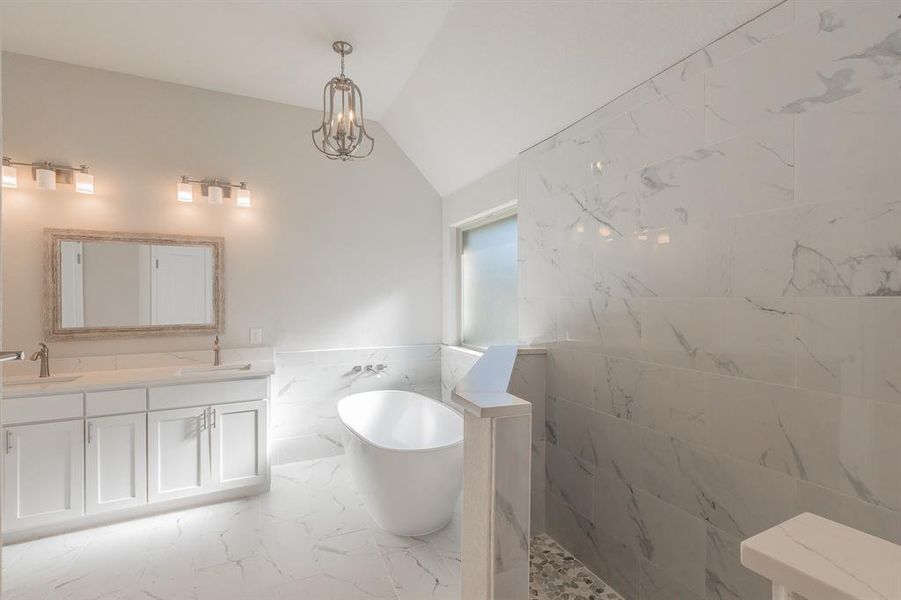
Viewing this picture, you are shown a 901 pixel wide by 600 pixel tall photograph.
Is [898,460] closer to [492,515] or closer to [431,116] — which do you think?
[492,515]

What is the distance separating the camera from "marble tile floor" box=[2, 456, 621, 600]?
6.59ft

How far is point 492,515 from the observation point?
47.5 inches

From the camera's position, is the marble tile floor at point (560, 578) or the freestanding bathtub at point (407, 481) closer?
the marble tile floor at point (560, 578)

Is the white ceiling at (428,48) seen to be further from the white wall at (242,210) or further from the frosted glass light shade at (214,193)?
the frosted glass light shade at (214,193)

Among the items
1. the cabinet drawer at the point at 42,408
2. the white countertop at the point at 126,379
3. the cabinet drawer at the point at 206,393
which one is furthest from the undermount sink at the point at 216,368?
the cabinet drawer at the point at 42,408

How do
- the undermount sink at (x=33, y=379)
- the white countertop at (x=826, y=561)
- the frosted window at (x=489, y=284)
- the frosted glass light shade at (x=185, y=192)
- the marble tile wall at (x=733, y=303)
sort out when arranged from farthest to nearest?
the frosted window at (x=489, y=284) → the frosted glass light shade at (x=185, y=192) → the undermount sink at (x=33, y=379) → the marble tile wall at (x=733, y=303) → the white countertop at (x=826, y=561)

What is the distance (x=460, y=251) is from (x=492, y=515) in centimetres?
301

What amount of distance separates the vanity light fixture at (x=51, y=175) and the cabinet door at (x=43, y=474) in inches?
63.1

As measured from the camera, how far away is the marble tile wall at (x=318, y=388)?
138 inches

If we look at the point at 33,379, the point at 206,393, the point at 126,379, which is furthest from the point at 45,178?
the point at 206,393

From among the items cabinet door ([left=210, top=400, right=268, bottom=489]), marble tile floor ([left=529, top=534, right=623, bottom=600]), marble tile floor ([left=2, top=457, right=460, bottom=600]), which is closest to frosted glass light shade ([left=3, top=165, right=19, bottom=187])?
cabinet door ([left=210, top=400, right=268, bottom=489])

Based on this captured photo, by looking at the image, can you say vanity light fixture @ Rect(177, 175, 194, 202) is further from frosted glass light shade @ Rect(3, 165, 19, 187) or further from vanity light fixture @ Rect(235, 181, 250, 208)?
frosted glass light shade @ Rect(3, 165, 19, 187)

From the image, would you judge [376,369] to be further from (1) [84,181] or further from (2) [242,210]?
(1) [84,181]

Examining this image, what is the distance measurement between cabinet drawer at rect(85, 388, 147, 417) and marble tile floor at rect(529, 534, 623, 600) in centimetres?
263
